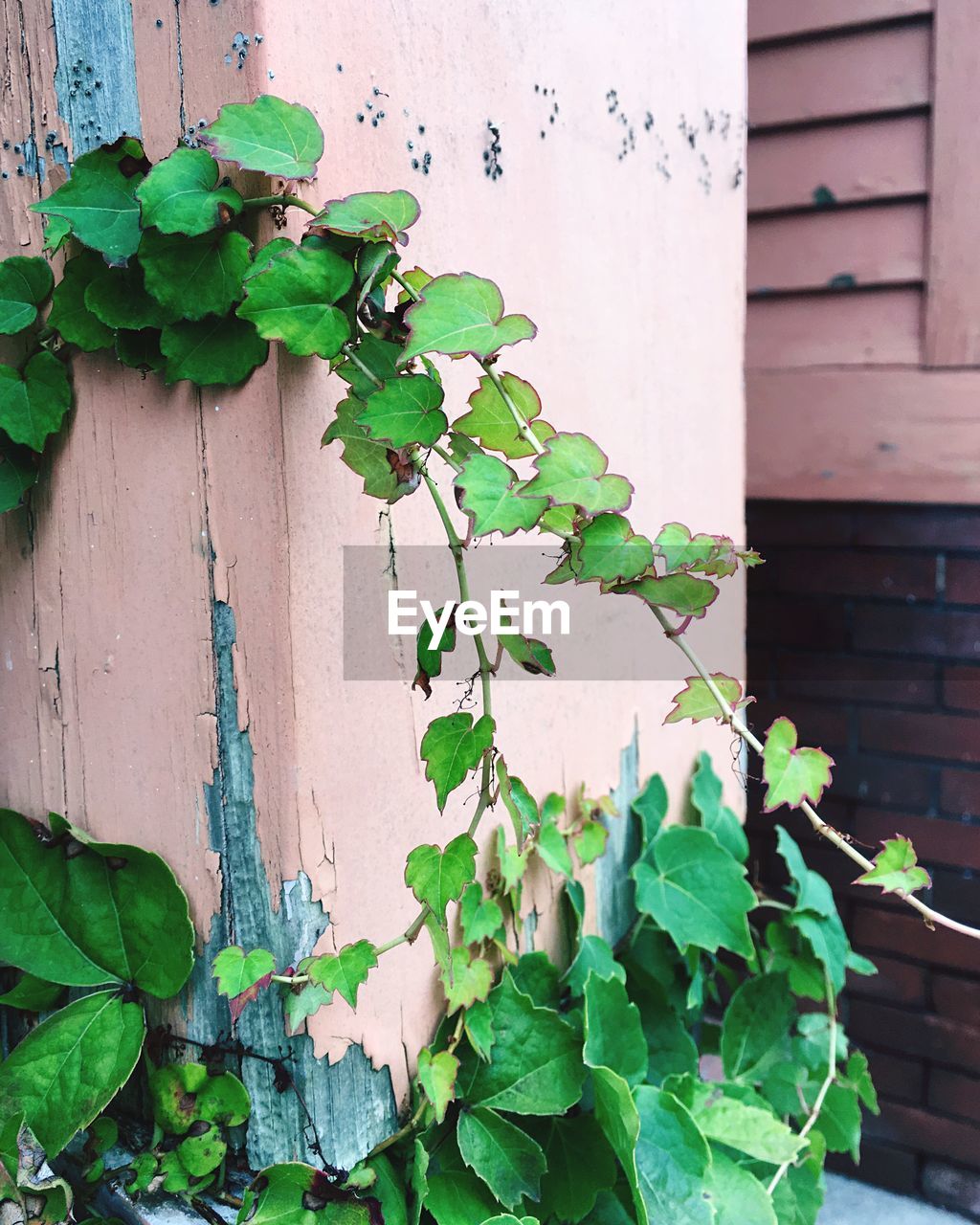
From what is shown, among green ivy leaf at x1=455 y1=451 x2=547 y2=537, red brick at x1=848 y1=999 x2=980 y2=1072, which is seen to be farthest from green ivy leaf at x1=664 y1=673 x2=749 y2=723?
red brick at x1=848 y1=999 x2=980 y2=1072

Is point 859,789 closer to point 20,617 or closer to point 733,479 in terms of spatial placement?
point 733,479

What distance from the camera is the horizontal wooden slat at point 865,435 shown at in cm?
176

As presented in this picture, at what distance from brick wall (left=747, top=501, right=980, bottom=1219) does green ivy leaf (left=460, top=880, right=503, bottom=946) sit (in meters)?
0.98

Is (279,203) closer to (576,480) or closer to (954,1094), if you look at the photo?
(576,480)

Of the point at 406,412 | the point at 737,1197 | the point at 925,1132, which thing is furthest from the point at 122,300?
the point at 925,1132

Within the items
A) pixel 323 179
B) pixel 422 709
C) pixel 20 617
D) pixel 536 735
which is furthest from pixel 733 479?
pixel 20 617

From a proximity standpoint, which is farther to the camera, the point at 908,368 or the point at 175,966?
the point at 908,368

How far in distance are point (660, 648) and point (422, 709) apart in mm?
526

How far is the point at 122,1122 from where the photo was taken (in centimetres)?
96

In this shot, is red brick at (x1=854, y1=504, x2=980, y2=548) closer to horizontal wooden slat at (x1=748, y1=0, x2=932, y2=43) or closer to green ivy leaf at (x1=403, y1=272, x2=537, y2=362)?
horizontal wooden slat at (x1=748, y1=0, x2=932, y2=43)

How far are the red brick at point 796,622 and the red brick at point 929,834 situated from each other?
0.34m

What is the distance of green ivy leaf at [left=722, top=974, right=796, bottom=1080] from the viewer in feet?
4.76

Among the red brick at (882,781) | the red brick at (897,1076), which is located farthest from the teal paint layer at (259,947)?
the red brick at (897,1076)

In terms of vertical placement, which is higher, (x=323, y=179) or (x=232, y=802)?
(x=323, y=179)
